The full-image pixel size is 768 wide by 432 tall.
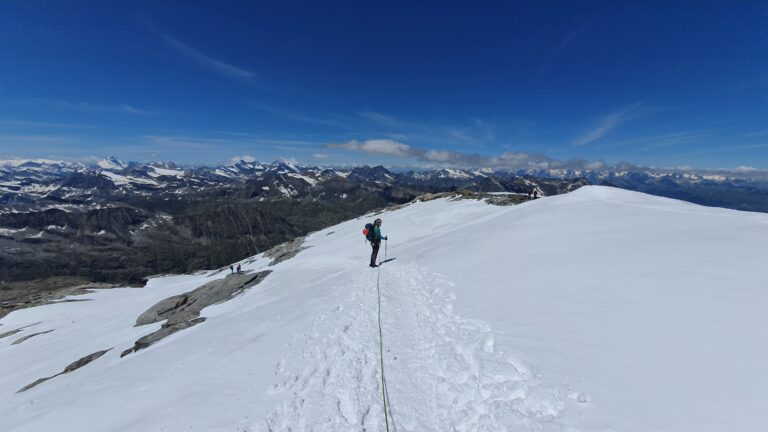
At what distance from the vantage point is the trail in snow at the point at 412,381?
6941 mm

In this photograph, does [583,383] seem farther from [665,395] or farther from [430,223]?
[430,223]

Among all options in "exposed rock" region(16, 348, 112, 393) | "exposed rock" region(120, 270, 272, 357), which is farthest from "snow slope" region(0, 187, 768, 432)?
"exposed rock" region(120, 270, 272, 357)

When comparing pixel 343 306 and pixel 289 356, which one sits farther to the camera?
pixel 343 306

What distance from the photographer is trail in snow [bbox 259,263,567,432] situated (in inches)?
273

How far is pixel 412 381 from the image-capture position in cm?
855

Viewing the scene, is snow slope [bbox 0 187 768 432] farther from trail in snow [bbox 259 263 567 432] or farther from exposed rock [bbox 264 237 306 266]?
exposed rock [bbox 264 237 306 266]

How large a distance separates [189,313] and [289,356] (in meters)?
17.1

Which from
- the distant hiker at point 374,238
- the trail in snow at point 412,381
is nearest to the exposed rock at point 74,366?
the trail in snow at point 412,381

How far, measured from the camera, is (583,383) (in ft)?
23.1

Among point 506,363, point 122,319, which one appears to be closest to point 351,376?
point 506,363

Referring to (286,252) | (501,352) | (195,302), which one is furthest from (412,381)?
(286,252)

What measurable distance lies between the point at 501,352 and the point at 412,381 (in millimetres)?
2423

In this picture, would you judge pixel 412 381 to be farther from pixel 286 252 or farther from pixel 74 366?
pixel 286 252

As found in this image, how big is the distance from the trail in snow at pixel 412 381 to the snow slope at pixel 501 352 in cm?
5
